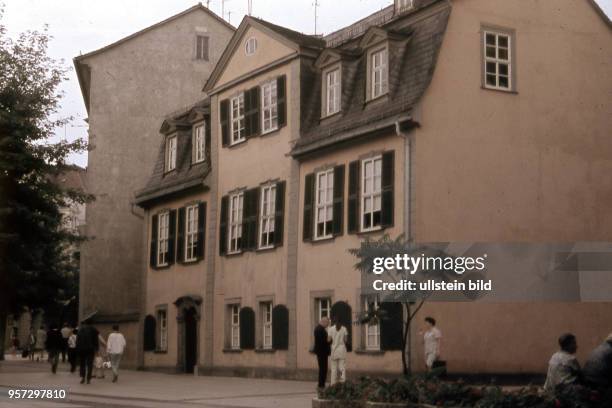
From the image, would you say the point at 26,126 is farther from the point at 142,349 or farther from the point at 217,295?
the point at 142,349

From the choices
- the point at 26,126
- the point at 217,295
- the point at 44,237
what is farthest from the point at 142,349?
the point at 26,126

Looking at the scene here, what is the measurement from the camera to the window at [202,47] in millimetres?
48062

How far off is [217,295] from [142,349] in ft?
21.3

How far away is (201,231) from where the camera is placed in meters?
37.4

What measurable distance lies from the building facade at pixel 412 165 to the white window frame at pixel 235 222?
64 millimetres

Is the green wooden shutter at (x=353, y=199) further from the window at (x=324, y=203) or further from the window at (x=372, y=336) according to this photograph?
the window at (x=372, y=336)

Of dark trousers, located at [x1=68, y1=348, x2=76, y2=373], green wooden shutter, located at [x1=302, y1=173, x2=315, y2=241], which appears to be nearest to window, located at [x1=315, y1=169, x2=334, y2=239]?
green wooden shutter, located at [x1=302, y1=173, x2=315, y2=241]

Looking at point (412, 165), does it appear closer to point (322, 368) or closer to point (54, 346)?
point (322, 368)

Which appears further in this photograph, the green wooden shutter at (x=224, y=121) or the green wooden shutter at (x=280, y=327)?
the green wooden shutter at (x=224, y=121)

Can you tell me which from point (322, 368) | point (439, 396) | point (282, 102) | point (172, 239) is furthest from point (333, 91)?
point (439, 396)

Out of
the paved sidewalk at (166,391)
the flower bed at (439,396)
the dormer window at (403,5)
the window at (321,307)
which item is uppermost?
the dormer window at (403,5)

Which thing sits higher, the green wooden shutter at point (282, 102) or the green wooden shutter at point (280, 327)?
the green wooden shutter at point (282, 102)

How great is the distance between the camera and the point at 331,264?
97.7 ft

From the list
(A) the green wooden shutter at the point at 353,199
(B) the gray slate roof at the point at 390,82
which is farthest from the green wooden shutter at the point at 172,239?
(A) the green wooden shutter at the point at 353,199
